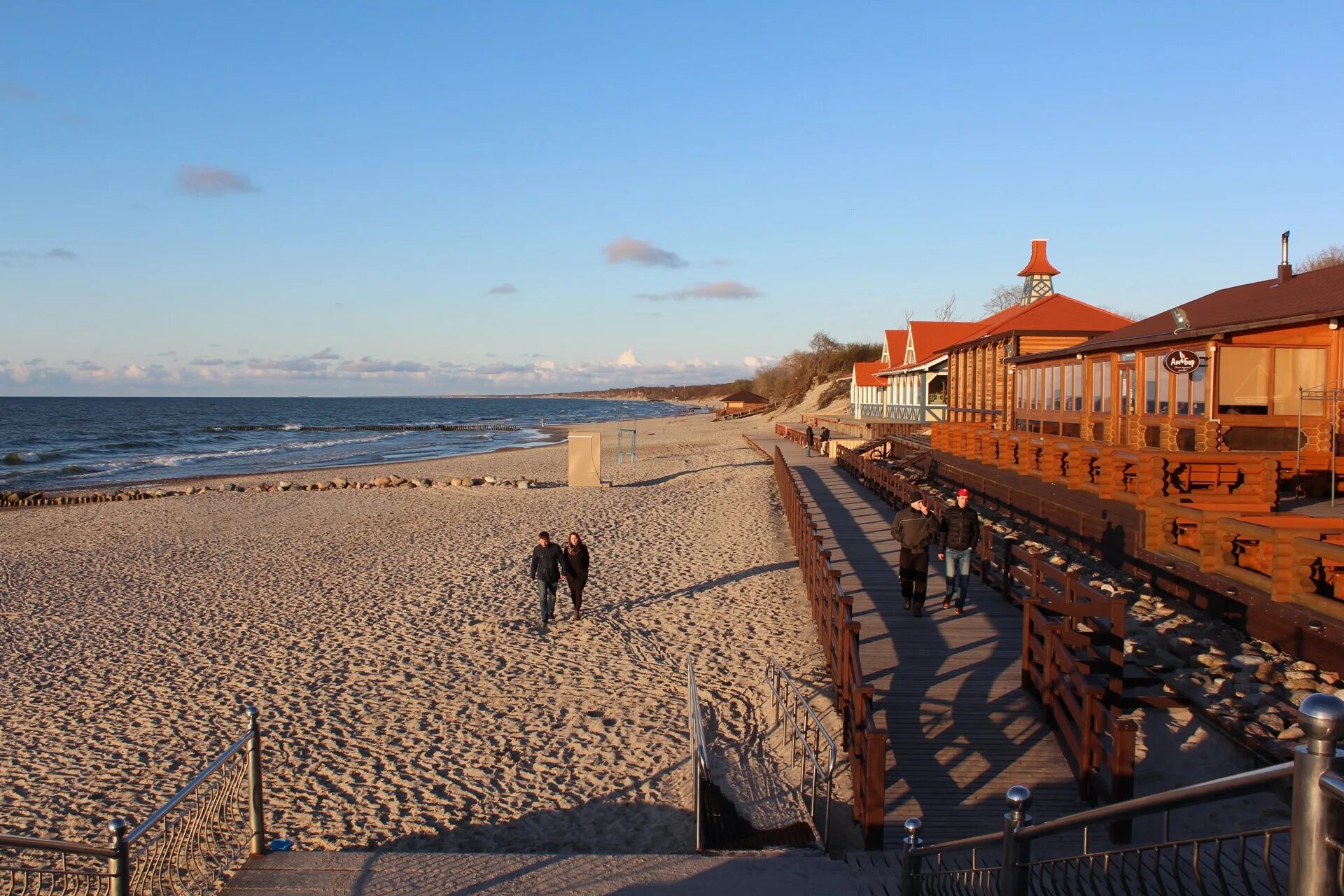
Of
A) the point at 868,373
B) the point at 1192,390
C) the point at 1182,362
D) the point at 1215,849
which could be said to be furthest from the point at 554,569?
the point at 868,373

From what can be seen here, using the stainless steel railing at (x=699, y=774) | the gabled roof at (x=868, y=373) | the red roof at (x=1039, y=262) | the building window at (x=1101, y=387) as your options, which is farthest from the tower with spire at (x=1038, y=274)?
the stainless steel railing at (x=699, y=774)

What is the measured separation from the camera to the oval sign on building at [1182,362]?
567 inches

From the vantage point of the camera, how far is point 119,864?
12.8 ft

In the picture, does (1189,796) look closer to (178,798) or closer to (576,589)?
(178,798)

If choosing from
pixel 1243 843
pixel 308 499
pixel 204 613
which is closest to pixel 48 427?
pixel 308 499

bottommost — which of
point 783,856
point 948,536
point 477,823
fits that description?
point 477,823

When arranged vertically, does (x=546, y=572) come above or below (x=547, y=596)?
above

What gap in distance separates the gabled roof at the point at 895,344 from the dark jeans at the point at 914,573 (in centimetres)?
3833

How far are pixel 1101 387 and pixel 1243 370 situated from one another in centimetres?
504

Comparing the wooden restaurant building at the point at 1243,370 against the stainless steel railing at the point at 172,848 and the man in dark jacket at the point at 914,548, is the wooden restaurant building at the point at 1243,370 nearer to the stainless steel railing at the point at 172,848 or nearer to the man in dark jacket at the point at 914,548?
the man in dark jacket at the point at 914,548

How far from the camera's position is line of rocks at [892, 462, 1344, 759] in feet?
24.0

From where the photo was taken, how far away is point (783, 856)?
5242 millimetres

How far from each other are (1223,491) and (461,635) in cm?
970

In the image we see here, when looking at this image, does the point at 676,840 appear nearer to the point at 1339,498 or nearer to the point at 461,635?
the point at 461,635
